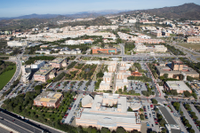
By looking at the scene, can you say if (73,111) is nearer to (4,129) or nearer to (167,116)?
(4,129)

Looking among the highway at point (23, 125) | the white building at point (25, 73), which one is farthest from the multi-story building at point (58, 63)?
the highway at point (23, 125)

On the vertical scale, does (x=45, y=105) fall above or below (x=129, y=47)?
below

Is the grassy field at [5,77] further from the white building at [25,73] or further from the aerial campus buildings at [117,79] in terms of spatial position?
the aerial campus buildings at [117,79]

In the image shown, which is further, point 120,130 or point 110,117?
point 110,117

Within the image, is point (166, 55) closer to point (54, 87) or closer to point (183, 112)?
point (183, 112)

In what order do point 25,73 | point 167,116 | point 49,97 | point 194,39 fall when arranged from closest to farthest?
point 167,116 < point 49,97 < point 25,73 < point 194,39

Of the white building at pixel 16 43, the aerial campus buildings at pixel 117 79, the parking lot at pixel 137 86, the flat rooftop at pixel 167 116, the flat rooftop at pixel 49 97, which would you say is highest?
the white building at pixel 16 43

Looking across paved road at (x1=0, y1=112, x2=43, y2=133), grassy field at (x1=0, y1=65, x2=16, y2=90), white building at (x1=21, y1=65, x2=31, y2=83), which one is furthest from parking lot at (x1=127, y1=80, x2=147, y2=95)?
grassy field at (x1=0, y1=65, x2=16, y2=90)

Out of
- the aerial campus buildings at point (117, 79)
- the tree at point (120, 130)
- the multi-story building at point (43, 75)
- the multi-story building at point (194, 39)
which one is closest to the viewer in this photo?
the tree at point (120, 130)

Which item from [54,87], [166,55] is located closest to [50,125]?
[54,87]

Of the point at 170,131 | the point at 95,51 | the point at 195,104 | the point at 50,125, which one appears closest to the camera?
the point at 170,131

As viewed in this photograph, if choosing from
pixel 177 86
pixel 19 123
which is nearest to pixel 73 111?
pixel 19 123
